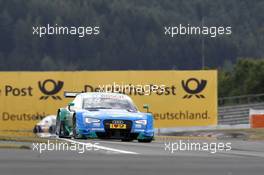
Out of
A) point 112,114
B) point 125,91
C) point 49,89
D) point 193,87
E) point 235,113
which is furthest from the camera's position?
point 235,113

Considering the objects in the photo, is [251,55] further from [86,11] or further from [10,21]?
[10,21]

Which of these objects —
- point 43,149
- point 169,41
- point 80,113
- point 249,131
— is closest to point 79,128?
point 80,113

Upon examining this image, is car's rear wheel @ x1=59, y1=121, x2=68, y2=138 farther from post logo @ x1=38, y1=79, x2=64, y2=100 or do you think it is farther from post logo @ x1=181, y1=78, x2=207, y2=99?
post logo @ x1=181, y1=78, x2=207, y2=99

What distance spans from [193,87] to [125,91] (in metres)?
3.54

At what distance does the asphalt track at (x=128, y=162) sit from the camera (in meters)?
13.5

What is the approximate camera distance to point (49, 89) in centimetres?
4656

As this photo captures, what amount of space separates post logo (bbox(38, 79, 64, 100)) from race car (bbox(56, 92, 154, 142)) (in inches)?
968

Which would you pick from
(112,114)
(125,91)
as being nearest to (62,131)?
(112,114)

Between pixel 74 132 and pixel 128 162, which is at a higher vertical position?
pixel 74 132

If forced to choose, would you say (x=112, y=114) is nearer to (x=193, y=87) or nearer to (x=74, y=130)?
(x=74, y=130)

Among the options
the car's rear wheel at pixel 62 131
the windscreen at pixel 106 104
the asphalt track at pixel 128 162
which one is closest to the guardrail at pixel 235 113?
the car's rear wheel at pixel 62 131

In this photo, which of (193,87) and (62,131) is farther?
(193,87)

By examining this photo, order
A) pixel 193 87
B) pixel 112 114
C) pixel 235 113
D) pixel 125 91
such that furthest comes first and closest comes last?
1. pixel 235 113
2. pixel 193 87
3. pixel 125 91
4. pixel 112 114

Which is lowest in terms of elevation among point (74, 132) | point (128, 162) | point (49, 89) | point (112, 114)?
point (128, 162)
